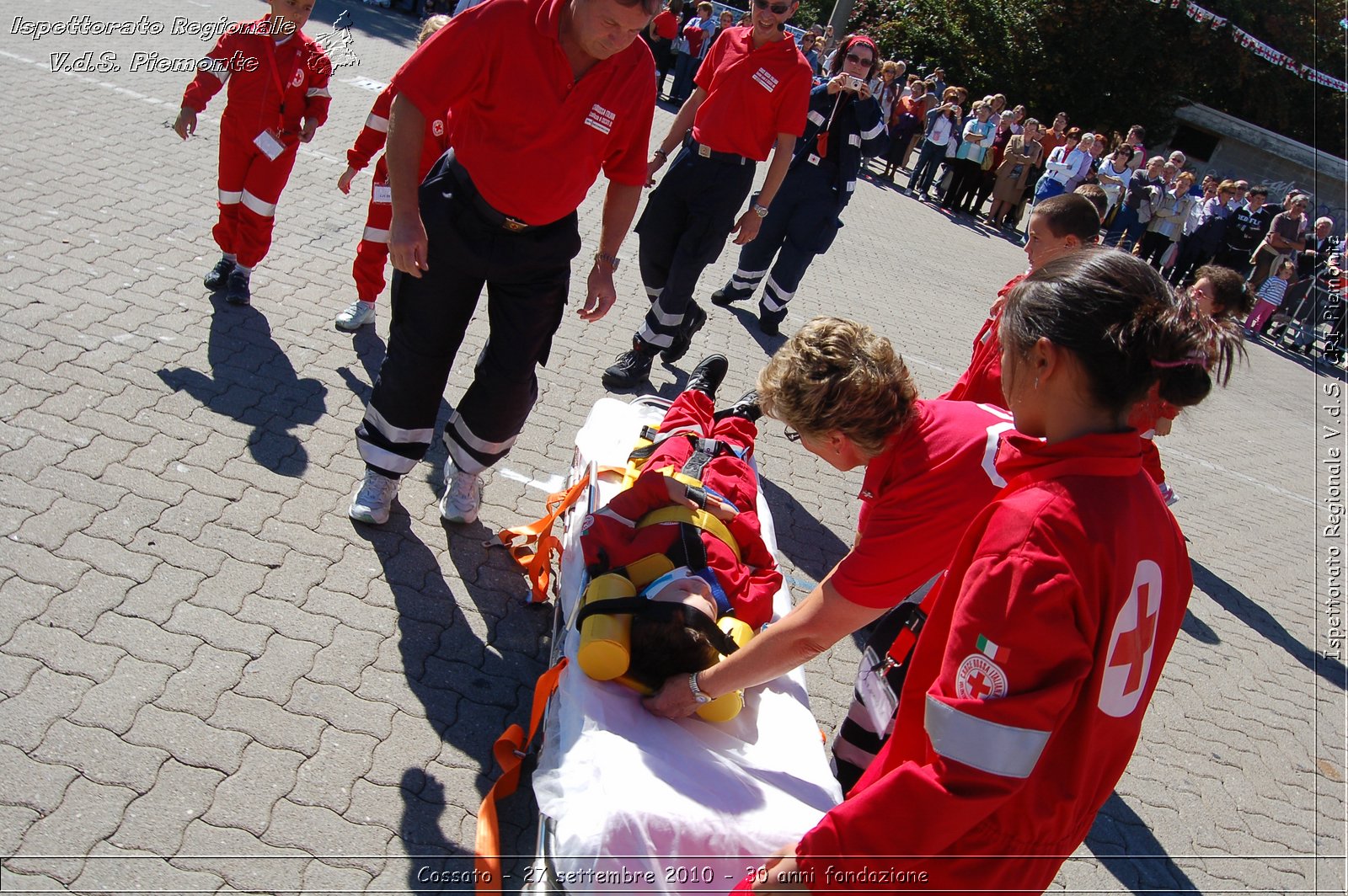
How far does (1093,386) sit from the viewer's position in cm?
156

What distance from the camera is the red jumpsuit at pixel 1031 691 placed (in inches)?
58.2

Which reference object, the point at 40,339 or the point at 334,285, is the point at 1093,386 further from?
the point at 334,285

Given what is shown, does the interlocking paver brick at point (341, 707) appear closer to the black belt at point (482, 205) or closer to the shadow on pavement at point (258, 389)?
the shadow on pavement at point (258, 389)

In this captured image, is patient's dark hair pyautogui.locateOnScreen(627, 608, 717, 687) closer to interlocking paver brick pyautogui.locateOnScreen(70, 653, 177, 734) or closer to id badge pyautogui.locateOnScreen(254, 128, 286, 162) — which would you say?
interlocking paver brick pyautogui.locateOnScreen(70, 653, 177, 734)

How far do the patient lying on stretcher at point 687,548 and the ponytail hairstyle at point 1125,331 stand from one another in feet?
4.90

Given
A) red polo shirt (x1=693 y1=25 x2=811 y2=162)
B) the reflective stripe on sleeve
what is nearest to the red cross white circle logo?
the reflective stripe on sleeve

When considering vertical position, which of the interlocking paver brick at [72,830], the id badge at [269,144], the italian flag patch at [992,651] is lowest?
the interlocking paver brick at [72,830]

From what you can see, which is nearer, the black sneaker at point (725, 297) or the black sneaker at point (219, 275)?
the black sneaker at point (219, 275)

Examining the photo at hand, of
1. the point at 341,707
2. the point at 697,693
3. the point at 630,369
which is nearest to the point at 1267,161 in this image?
the point at 630,369

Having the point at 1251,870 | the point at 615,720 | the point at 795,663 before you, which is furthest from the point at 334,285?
the point at 1251,870

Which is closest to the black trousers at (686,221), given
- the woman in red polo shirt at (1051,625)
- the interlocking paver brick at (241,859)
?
the interlocking paver brick at (241,859)

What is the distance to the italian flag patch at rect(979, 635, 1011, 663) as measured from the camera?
4.88 feet

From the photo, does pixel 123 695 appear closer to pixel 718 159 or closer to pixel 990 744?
pixel 990 744

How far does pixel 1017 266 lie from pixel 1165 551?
1410 cm
